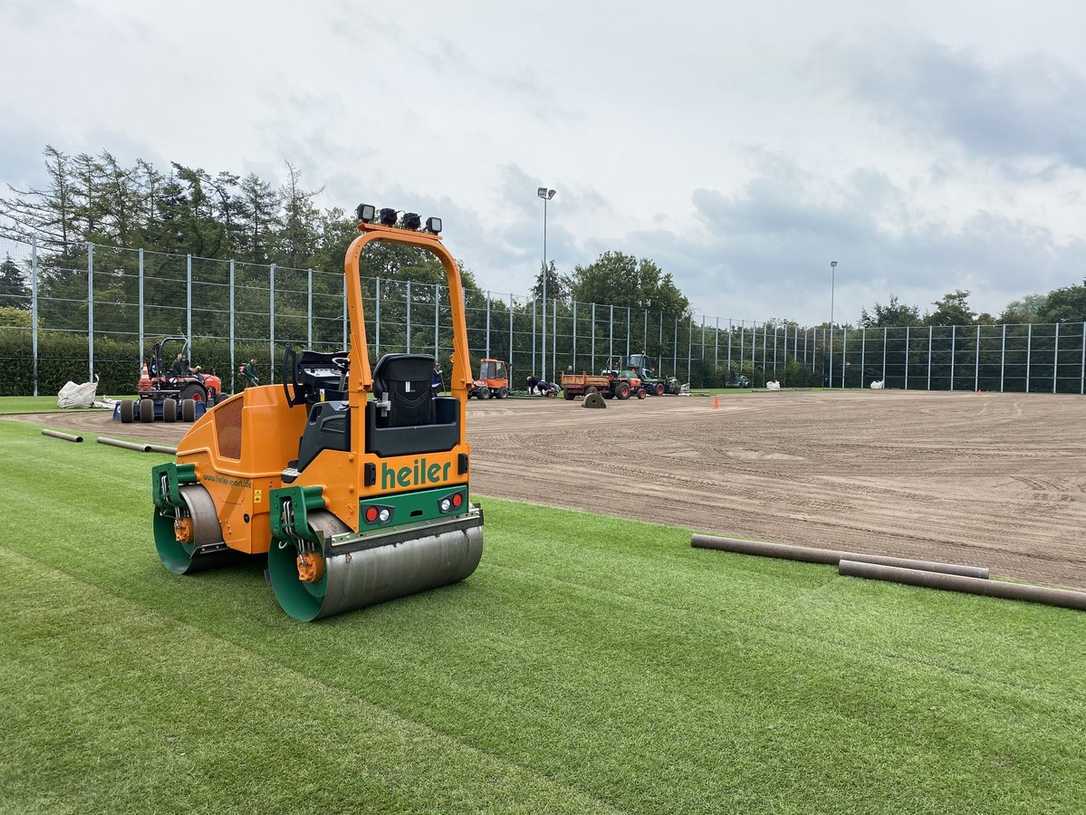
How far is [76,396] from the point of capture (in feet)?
80.5

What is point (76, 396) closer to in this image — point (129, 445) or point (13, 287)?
point (13, 287)

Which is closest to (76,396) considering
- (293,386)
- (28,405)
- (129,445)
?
(28,405)

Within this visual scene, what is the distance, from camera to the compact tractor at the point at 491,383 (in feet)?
123

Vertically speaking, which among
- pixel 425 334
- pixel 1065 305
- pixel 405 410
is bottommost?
pixel 405 410

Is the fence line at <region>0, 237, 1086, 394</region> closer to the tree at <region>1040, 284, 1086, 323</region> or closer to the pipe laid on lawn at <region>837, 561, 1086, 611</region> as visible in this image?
the tree at <region>1040, 284, 1086, 323</region>

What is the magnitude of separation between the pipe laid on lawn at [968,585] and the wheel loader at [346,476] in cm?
310

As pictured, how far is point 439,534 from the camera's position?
17.4 feet

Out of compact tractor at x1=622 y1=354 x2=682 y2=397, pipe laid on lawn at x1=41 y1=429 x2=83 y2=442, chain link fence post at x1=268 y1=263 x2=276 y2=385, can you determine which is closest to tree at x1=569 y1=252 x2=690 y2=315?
compact tractor at x1=622 y1=354 x2=682 y2=397

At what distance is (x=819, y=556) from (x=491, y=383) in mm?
32069

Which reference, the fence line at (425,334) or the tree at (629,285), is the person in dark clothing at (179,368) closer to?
the fence line at (425,334)

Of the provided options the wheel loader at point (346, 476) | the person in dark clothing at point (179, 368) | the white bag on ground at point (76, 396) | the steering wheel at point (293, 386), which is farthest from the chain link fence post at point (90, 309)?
the steering wheel at point (293, 386)

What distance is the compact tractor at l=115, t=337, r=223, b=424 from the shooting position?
19.5 meters

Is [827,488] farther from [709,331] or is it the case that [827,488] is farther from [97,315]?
[709,331]

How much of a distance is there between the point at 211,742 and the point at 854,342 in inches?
2866
